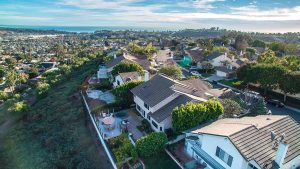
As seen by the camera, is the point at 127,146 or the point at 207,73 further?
the point at 207,73

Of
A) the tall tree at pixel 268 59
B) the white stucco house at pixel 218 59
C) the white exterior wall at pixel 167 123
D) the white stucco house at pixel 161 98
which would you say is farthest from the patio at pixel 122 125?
the white stucco house at pixel 218 59

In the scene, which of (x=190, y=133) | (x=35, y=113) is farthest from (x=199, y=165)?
(x=35, y=113)

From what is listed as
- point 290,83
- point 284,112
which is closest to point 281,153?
point 284,112

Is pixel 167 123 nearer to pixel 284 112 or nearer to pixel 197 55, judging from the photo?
pixel 284 112

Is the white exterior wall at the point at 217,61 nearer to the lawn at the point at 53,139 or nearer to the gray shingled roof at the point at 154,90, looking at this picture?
the gray shingled roof at the point at 154,90

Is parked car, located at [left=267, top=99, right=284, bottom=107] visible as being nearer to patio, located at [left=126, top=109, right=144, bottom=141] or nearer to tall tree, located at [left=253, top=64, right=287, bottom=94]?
tall tree, located at [left=253, top=64, right=287, bottom=94]

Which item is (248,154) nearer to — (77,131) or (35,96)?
(77,131)
